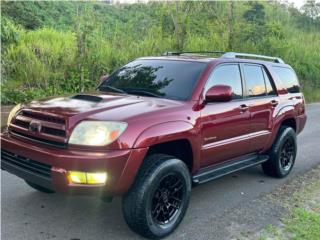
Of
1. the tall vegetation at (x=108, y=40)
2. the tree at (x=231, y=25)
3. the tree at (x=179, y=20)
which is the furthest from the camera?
the tree at (x=231, y=25)

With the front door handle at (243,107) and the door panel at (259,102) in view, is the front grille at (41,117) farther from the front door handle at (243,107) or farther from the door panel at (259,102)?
the door panel at (259,102)

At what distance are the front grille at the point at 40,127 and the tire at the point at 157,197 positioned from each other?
0.81m

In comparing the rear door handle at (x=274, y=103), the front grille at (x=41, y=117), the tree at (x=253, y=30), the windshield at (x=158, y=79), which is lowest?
the rear door handle at (x=274, y=103)

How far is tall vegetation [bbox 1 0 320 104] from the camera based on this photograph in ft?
34.2

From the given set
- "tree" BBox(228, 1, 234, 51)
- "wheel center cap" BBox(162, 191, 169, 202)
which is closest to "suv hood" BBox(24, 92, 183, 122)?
"wheel center cap" BBox(162, 191, 169, 202)

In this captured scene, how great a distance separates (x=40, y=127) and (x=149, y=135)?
1026 mm

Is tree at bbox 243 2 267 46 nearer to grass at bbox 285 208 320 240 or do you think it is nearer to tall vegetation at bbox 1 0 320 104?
tall vegetation at bbox 1 0 320 104

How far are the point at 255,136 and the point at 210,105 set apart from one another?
115 cm

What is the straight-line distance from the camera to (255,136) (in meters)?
5.76

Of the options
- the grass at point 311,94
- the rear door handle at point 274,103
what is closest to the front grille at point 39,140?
the rear door handle at point 274,103

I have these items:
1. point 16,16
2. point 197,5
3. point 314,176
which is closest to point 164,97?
point 314,176

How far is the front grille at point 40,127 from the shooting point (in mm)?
3974

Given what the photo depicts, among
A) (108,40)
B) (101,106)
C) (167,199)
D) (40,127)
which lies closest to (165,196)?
(167,199)

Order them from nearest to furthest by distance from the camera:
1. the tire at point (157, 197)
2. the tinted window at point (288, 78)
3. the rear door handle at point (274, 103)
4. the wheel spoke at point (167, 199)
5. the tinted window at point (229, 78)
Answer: the tire at point (157, 197), the wheel spoke at point (167, 199), the tinted window at point (229, 78), the rear door handle at point (274, 103), the tinted window at point (288, 78)
